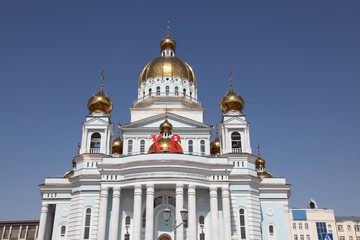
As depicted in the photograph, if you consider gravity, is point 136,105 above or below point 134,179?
above

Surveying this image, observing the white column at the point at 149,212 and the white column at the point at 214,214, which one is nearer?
the white column at the point at 149,212

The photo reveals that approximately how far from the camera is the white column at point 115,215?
24.7 meters

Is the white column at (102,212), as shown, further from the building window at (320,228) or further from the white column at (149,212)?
the building window at (320,228)

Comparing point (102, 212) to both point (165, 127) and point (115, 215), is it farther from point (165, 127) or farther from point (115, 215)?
point (165, 127)

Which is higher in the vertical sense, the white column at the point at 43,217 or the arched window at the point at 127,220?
the white column at the point at 43,217

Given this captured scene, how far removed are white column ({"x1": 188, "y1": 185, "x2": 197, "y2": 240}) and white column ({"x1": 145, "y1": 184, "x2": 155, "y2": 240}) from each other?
2.47 metres

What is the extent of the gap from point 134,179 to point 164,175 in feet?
6.99

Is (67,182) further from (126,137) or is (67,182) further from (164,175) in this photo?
(164,175)

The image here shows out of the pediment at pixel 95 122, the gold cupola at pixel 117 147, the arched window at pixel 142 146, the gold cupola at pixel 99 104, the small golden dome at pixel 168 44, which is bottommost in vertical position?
the arched window at pixel 142 146

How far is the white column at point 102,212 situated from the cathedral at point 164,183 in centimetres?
7

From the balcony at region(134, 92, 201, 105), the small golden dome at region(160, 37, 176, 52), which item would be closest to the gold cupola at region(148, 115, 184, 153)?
the balcony at region(134, 92, 201, 105)

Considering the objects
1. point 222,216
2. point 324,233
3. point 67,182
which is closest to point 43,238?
Answer: point 67,182

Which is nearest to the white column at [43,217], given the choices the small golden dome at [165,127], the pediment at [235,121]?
the small golden dome at [165,127]

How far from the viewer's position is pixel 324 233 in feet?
167
